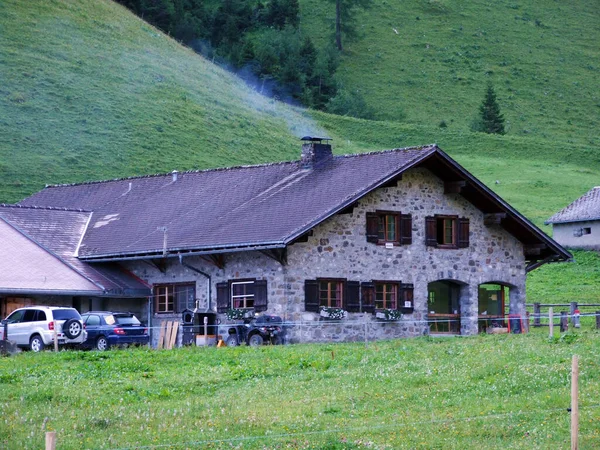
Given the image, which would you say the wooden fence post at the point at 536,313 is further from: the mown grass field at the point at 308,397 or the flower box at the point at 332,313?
the mown grass field at the point at 308,397

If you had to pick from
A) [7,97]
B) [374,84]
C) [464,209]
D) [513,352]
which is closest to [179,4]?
[374,84]

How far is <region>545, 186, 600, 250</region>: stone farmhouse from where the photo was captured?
62.8 m

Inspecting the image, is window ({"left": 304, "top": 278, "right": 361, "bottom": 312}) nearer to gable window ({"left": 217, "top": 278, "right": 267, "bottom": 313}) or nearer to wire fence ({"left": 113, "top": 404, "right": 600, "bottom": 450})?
gable window ({"left": 217, "top": 278, "right": 267, "bottom": 313})

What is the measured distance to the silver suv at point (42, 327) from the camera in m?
33.4

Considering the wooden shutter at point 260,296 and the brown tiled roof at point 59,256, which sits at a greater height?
the brown tiled roof at point 59,256

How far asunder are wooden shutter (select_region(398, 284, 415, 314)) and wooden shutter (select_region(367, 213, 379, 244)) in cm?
190

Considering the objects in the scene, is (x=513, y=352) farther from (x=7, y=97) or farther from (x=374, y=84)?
(x=374, y=84)

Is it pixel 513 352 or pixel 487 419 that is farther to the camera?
pixel 513 352

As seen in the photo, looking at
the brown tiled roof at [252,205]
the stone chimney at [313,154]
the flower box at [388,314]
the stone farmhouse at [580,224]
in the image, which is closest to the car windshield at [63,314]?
the brown tiled roof at [252,205]

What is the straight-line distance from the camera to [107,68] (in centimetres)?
9419

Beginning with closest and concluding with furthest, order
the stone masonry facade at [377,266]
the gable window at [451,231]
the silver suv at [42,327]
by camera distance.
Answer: the silver suv at [42,327]
the stone masonry facade at [377,266]
the gable window at [451,231]

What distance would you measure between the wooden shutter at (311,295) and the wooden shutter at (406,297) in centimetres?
329

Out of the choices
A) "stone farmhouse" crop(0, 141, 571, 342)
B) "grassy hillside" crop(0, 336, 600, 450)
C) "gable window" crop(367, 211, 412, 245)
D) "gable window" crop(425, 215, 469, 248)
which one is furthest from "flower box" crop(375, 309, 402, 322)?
"grassy hillside" crop(0, 336, 600, 450)

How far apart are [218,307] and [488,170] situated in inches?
2015
